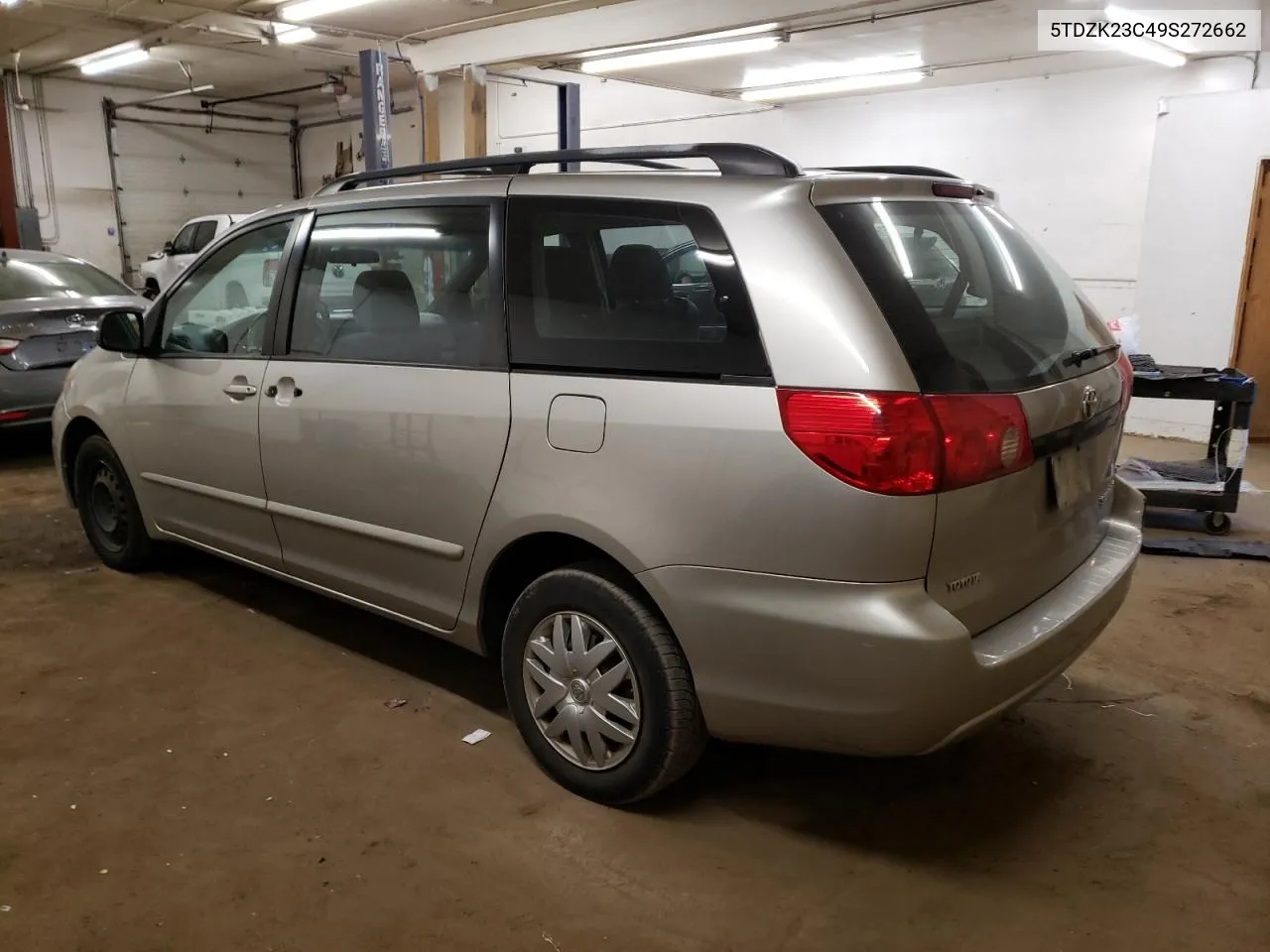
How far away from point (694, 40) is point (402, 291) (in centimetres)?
575

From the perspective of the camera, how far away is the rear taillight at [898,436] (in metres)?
1.84

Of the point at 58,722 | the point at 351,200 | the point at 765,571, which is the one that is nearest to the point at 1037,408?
the point at 765,571

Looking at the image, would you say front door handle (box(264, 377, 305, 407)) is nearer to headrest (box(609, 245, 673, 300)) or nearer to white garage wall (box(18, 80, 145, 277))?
headrest (box(609, 245, 673, 300))

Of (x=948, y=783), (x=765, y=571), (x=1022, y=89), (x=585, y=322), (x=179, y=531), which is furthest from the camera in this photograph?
(x=1022, y=89)

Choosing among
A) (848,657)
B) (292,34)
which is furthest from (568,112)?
(848,657)

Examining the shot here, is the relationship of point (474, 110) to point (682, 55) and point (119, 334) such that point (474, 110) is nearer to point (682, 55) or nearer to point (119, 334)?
point (682, 55)

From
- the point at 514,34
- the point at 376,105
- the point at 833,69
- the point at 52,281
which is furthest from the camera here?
the point at 833,69

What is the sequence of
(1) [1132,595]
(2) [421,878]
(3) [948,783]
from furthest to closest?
1. (1) [1132,595]
2. (3) [948,783]
3. (2) [421,878]

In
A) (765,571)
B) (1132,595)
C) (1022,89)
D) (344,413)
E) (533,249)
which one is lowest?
(1132,595)

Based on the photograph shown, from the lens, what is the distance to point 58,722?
9.52 feet

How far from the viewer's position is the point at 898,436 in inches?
72.3

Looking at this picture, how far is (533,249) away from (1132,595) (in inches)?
124

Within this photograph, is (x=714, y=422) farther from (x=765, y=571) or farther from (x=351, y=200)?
(x=351, y=200)

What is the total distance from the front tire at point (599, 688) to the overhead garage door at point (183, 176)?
1650 cm
